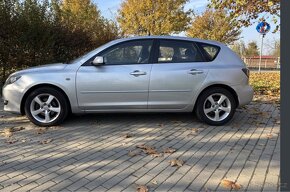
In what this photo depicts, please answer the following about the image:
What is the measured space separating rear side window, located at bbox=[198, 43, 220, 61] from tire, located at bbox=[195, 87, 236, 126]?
1.99 ft

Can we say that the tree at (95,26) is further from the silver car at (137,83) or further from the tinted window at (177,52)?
the tinted window at (177,52)

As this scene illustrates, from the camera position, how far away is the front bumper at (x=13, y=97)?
5704 mm

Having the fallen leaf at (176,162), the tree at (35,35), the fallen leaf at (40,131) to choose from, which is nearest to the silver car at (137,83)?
the fallen leaf at (40,131)

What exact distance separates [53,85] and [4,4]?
5.05m

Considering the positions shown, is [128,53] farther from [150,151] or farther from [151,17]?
[151,17]

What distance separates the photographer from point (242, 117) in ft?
22.0

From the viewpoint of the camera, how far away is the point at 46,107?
5770 mm

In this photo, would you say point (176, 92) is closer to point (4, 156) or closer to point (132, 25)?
point (4, 156)

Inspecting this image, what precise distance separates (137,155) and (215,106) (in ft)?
7.20

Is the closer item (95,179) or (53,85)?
(95,179)

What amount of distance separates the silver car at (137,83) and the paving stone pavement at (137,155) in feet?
1.21

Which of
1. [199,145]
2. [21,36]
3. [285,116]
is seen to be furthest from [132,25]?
[285,116]

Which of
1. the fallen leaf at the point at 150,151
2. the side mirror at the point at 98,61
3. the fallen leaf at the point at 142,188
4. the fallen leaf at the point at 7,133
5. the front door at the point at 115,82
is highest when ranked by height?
the side mirror at the point at 98,61

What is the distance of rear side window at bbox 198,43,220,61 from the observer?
19.5ft
